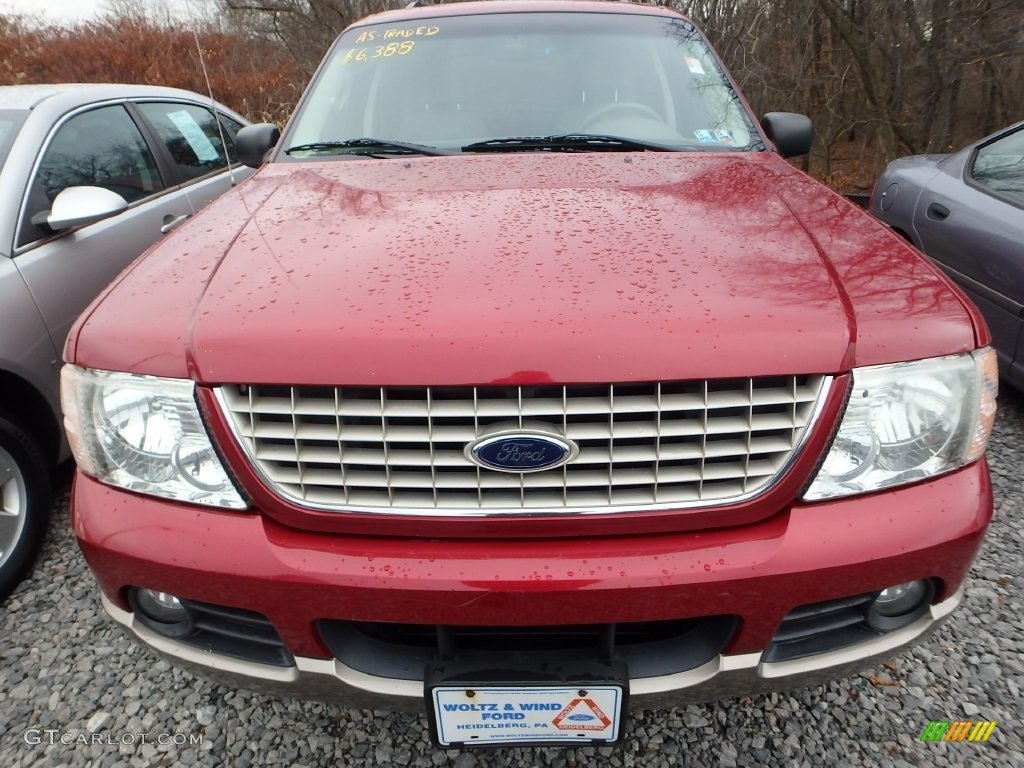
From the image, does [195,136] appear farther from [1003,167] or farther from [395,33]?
[1003,167]

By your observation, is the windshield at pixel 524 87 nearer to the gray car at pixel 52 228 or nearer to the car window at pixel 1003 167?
the gray car at pixel 52 228

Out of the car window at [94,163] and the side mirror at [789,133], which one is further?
the car window at [94,163]

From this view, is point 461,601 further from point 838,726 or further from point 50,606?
point 50,606

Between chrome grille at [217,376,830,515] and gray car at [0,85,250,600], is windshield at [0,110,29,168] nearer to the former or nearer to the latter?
gray car at [0,85,250,600]

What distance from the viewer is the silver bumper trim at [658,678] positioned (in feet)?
4.55

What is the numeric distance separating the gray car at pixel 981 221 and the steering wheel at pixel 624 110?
1.94m

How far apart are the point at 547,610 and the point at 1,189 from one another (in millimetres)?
2746

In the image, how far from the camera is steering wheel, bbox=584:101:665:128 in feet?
7.86

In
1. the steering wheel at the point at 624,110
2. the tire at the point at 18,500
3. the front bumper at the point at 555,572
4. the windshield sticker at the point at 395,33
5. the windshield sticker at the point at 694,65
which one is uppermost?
the windshield sticker at the point at 395,33

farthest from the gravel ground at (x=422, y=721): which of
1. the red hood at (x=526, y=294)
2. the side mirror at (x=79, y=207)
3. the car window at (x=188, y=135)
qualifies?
the car window at (x=188, y=135)

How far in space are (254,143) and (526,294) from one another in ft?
6.29

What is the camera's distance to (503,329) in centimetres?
123

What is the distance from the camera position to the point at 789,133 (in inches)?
101

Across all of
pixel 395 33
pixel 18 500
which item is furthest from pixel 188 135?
pixel 18 500
